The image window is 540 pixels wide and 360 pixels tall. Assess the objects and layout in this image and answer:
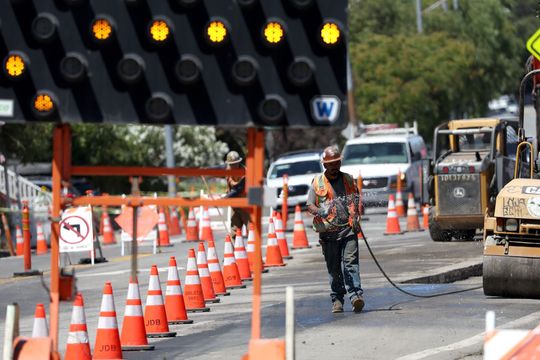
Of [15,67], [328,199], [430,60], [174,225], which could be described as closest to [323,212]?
[328,199]

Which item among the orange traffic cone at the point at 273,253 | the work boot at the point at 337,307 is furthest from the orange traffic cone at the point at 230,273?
the work boot at the point at 337,307

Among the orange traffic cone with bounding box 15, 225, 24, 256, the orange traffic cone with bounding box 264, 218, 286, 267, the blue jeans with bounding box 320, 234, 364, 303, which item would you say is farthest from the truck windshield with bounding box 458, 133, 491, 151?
the blue jeans with bounding box 320, 234, 364, 303

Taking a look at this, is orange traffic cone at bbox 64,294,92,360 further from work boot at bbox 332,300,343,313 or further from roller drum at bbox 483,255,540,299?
roller drum at bbox 483,255,540,299

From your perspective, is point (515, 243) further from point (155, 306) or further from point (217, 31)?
point (217, 31)

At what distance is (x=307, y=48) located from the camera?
9.43m

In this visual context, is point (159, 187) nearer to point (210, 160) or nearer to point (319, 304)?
point (210, 160)

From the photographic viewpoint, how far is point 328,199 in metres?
15.7

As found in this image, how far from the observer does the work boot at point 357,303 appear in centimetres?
1542

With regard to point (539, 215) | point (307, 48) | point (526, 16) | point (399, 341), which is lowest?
point (399, 341)

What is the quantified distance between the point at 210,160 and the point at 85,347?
4266cm

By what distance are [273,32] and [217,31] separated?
0.36 meters

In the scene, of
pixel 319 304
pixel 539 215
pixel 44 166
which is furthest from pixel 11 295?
pixel 44 166

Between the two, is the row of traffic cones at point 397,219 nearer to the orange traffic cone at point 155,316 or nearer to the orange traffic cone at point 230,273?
the orange traffic cone at point 230,273

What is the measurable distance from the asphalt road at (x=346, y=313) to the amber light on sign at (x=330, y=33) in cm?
356
